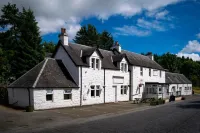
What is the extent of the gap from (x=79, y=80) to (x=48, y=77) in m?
4.07

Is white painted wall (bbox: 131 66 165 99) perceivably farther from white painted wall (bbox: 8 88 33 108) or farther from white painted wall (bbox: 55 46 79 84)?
white painted wall (bbox: 8 88 33 108)

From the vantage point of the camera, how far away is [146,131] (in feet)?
37.9

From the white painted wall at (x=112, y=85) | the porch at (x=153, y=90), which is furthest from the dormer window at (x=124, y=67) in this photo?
the porch at (x=153, y=90)

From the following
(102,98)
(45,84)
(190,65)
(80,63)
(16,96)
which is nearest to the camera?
(45,84)

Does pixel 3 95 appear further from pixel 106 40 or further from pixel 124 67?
pixel 106 40

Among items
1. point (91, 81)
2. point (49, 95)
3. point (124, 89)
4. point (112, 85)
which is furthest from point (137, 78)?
point (49, 95)

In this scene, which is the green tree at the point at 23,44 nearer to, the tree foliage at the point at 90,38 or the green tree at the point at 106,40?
the tree foliage at the point at 90,38

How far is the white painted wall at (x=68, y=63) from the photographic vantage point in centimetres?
2486

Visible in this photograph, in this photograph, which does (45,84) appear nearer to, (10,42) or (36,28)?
(36,28)

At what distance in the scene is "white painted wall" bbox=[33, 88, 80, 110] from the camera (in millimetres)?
20389

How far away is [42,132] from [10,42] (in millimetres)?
32916

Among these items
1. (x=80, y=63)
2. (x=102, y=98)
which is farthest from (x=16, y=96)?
(x=102, y=98)

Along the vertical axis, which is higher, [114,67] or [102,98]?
[114,67]

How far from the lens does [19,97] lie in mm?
21984
